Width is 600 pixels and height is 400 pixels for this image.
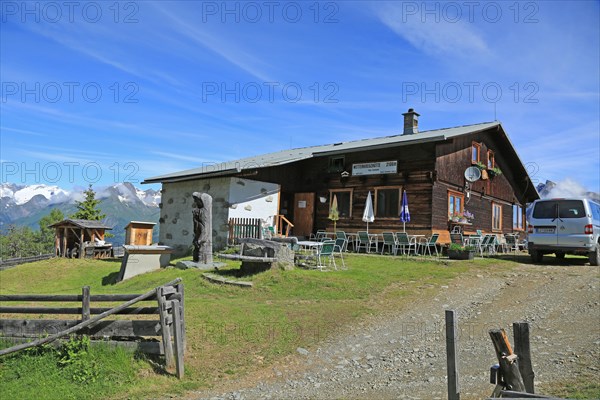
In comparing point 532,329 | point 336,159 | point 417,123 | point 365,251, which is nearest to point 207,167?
point 336,159

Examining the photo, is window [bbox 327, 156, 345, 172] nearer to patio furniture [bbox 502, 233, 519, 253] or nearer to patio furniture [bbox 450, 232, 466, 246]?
patio furniture [bbox 450, 232, 466, 246]

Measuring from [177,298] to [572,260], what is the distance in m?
15.6

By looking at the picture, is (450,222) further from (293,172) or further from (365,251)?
(293,172)

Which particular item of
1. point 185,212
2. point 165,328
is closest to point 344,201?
point 185,212

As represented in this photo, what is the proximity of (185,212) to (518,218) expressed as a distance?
69.3 ft

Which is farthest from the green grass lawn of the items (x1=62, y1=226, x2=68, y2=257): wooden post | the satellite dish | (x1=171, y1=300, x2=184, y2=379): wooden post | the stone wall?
(x1=62, y1=226, x2=68, y2=257): wooden post

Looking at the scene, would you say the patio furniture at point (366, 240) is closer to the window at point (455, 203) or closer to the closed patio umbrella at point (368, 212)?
the closed patio umbrella at point (368, 212)

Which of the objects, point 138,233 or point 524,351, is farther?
point 138,233

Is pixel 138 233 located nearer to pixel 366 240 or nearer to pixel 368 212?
pixel 366 240

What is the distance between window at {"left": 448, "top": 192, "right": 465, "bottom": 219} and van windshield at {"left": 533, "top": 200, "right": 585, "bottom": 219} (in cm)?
495

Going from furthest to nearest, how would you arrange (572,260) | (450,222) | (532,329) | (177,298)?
(450,222), (572,260), (532,329), (177,298)

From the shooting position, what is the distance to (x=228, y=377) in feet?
20.7

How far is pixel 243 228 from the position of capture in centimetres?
1809

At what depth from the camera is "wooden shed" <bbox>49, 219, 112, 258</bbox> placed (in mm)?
24247
